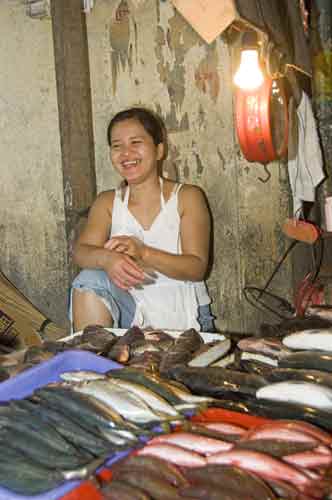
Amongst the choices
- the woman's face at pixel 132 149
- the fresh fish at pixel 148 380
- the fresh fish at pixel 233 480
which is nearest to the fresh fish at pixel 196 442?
the fresh fish at pixel 233 480

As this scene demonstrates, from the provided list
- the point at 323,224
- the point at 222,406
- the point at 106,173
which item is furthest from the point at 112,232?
the point at 222,406

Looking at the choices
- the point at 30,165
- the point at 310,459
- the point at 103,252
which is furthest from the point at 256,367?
the point at 30,165

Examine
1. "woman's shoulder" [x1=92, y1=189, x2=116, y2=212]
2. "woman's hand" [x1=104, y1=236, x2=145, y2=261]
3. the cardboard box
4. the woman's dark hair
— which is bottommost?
the cardboard box

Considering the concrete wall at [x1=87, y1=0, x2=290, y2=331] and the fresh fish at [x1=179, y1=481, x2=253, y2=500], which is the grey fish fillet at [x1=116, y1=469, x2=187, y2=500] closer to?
the fresh fish at [x1=179, y1=481, x2=253, y2=500]

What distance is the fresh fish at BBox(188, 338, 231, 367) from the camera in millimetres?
3072

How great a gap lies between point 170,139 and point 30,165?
4.56ft

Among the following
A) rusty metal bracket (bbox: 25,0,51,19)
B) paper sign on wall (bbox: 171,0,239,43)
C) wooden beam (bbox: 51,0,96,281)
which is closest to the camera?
paper sign on wall (bbox: 171,0,239,43)

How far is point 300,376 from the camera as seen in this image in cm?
247

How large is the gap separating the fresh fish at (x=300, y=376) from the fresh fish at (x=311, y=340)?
21 centimetres

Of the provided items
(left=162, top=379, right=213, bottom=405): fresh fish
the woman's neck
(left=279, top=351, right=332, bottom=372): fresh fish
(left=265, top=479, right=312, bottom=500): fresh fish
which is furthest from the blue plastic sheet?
the woman's neck

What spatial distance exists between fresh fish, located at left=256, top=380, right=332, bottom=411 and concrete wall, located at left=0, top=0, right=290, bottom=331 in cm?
293

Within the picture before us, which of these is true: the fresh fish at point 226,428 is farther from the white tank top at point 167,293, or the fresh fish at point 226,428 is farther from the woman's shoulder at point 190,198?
the woman's shoulder at point 190,198

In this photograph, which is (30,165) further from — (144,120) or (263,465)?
(263,465)

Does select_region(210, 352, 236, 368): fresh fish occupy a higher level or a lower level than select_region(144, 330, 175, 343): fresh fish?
lower
